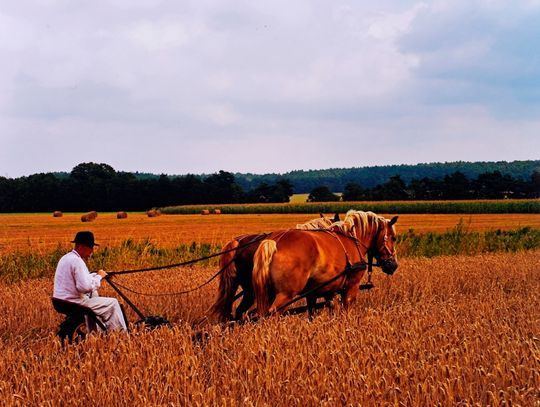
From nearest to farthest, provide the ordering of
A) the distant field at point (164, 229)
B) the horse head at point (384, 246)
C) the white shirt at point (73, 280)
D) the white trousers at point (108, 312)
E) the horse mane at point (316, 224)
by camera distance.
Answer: the white shirt at point (73, 280)
the white trousers at point (108, 312)
the horse mane at point (316, 224)
the horse head at point (384, 246)
the distant field at point (164, 229)

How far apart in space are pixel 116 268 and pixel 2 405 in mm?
11768

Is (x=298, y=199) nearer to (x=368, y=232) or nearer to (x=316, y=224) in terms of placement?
(x=368, y=232)

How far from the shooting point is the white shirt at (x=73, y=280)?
6574 millimetres

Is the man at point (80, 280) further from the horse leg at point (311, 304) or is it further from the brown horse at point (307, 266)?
the horse leg at point (311, 304)

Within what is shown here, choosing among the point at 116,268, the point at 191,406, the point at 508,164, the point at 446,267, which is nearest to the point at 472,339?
the point at 191,406

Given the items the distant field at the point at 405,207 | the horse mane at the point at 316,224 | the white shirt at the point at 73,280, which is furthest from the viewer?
the distant field at the point at 405,207

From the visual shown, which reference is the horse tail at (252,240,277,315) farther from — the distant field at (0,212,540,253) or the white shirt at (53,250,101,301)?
the distant field at (0,212,540,253)

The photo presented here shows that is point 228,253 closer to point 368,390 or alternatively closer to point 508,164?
point 368,390

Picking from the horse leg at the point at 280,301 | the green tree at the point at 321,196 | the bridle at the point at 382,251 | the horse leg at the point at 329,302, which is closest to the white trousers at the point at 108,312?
the horse leg at the point at 280,301

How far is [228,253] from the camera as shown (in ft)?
27.4

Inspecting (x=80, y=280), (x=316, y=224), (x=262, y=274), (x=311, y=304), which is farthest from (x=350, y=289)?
(x=80, y=280)

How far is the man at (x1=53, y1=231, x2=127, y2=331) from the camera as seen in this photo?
21.6 feet

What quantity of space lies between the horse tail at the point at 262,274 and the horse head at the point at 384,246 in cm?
247

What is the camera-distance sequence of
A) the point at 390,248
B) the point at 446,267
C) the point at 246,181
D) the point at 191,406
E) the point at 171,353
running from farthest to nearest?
the point at 246,181
the point at 446,267
the point at 390,248
the point at 171,353
the point at 191,406
